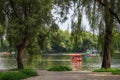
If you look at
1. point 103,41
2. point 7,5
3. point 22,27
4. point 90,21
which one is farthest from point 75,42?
point 7,5

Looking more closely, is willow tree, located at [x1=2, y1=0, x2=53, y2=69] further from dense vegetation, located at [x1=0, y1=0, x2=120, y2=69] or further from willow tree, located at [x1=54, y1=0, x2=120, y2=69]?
willow tree, located at [x1=54, y1=0, x2=120, y2=69]

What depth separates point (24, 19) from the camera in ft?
73.3

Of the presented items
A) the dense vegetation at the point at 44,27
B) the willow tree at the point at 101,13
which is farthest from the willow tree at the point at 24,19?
the willow tree at the point at 101,13

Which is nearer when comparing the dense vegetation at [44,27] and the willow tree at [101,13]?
the willow tree at [101,13]

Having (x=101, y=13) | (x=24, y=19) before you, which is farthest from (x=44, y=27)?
(x=101, y=13)

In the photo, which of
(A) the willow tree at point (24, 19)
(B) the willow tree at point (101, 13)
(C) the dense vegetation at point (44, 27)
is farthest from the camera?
(A) the willow tree at point (24, 19)

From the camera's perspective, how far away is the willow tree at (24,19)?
21562 millimetres

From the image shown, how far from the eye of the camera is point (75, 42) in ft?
61.9

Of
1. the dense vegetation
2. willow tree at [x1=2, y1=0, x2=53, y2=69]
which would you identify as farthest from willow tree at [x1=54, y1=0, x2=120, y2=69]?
willow tree at [x1=2, y1=0, x2=53, y2=69]

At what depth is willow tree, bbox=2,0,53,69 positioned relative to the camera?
2156cm

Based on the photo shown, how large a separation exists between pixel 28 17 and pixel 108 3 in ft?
24.6

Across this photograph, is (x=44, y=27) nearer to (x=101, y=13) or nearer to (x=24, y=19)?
(x=24, y=19)

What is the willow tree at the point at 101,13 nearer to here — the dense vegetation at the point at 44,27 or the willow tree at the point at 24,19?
the dense vegetation at the point at 44,27

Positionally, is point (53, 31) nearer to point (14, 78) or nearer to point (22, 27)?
point (22, 27)
